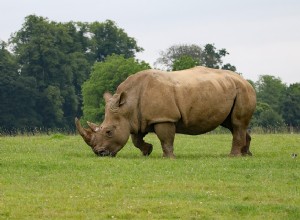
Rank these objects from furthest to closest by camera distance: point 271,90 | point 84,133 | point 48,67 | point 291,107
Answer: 1. point 271,90
2. point 291,107
3. point 48,67
4. point 84,133

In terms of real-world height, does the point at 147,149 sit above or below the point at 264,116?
below

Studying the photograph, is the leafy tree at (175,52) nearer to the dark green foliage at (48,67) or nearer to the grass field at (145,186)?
the dark green foliage at (48,67)

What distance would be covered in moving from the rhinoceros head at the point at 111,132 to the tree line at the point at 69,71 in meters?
47.4

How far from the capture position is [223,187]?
735 inches

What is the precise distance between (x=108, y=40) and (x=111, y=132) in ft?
294

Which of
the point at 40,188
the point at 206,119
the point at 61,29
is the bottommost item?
the point at 40,188

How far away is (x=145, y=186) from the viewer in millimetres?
18672

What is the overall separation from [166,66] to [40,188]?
306 feet

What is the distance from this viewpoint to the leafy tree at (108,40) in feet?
373

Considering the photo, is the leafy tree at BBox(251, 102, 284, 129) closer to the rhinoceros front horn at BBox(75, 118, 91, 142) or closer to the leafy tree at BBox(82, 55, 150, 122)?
the leafy tree at BBox(82, 55, 150, 122)

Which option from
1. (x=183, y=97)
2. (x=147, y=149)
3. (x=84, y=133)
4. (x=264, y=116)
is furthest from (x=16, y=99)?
Answer: (x=183, y=97)

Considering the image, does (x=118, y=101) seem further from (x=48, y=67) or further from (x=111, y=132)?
(x=48, y=67)

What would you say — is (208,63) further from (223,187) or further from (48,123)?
(223,187)

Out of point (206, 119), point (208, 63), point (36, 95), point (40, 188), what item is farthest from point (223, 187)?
point (208, 63)
